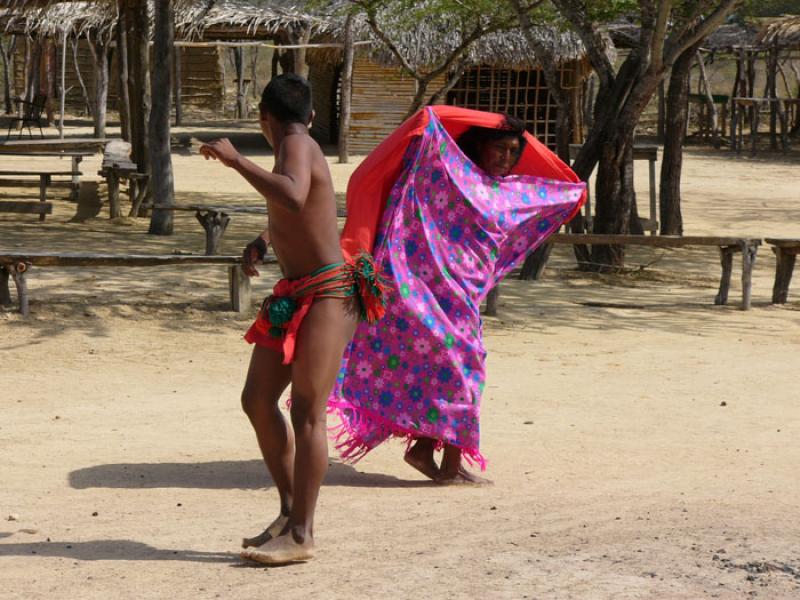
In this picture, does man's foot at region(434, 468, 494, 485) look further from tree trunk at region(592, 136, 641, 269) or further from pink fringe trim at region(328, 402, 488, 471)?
tree trunk at region(592, 136, 641, 269)

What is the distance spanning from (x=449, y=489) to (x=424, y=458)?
170 mm

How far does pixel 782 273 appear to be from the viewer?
991cm

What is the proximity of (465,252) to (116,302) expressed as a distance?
14.7ft

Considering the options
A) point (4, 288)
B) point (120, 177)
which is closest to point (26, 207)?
point (120, 177)

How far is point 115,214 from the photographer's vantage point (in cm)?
1395

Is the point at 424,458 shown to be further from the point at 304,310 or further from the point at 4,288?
the point at 4,288

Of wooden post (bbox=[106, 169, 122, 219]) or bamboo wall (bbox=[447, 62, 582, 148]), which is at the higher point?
bamboo wall (bbox=[447, 62, 582, 148])

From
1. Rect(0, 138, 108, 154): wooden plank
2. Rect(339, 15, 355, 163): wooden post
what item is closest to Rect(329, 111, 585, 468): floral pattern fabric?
Rect(0, 138, 108, 154): wooden plank

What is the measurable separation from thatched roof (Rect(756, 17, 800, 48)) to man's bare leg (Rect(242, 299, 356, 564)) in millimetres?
22852

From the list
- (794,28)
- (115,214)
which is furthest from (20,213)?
(794,28)

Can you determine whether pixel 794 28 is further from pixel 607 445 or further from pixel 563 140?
pixel 607 445

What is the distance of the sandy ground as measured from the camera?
3809 mm

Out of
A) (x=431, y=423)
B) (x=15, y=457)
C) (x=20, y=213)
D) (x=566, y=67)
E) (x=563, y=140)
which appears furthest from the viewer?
(x=566, y=67)

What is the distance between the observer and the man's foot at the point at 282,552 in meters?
3.85
